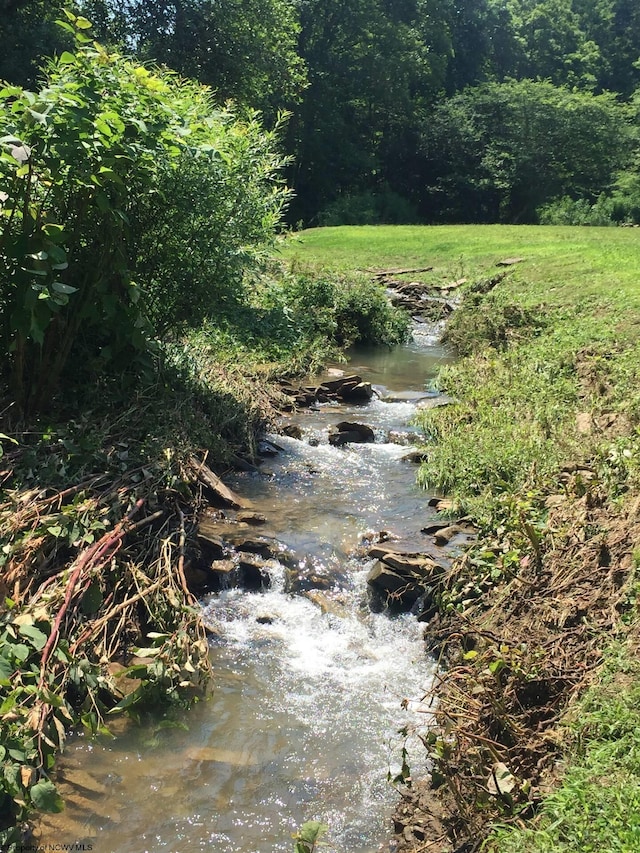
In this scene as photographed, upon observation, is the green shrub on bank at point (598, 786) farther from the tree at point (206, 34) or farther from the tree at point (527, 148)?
the tree at point (527, 148)

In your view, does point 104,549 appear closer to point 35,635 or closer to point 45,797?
point 35,635

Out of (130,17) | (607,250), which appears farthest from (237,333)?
(130,17)

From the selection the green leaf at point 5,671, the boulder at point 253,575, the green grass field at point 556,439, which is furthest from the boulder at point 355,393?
the green leaf at point 5,671

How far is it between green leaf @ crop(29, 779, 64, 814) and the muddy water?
379 millimetres

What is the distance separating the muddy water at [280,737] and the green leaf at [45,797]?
0.38 m

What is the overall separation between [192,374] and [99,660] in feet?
14.6

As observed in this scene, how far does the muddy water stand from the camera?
3936 mm

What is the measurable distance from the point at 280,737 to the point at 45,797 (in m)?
1.56

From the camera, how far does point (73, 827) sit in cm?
384

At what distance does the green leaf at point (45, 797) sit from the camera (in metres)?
3.45

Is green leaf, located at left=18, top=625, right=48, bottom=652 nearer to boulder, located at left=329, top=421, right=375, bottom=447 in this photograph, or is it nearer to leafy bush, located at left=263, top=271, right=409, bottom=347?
boulder, located at left=329, top=421, right=375, bottom=447

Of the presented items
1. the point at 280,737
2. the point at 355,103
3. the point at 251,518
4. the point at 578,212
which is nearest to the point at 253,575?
the point at 251,518

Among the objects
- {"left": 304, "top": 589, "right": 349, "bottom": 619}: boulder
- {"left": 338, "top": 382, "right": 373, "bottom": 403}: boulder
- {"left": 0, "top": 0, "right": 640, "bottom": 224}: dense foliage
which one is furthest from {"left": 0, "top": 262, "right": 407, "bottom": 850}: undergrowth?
{"left": 0, "top": 0, "right": 640, "bottom": 224}: dense foliage

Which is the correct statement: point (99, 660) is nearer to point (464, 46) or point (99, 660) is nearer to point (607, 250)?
point (607, 250)
